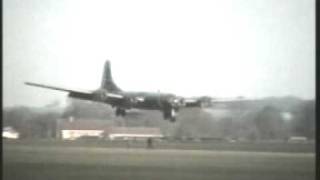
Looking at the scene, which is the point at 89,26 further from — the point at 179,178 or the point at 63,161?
the point at 179,178

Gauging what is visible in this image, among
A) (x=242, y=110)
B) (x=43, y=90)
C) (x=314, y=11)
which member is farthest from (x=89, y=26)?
(x=314, y=11)

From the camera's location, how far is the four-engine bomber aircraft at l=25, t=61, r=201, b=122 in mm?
2346

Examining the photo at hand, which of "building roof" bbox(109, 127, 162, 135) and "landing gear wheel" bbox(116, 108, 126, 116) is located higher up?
"landing gear wheel" bbox(116, 108, 126, 116)

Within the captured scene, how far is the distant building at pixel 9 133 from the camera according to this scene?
2385 mm

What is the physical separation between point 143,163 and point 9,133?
0.55 meters

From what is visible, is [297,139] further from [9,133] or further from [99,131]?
[9,133]

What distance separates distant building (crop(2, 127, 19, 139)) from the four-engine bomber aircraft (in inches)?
9.5

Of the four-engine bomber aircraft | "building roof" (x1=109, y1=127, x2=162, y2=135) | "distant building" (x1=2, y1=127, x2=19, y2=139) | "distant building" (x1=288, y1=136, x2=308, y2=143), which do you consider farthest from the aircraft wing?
"distant building" (x1=288, y1=136, x2=308, y2=143)

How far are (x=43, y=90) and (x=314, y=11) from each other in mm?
1103

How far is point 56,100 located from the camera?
235 centimetres

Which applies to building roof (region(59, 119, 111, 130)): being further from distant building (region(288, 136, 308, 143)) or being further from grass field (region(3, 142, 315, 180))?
distant building (region(288, 136, 308, 143))

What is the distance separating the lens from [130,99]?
92.7 inches

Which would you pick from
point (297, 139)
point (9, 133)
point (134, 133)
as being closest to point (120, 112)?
point (134, 133)

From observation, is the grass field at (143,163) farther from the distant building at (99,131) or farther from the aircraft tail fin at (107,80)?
the aircraft tail fin at (107,80)
